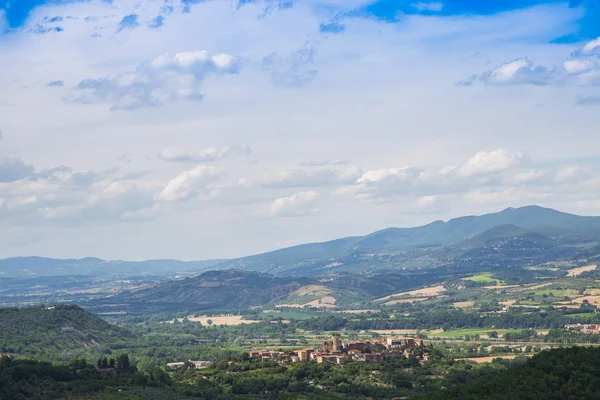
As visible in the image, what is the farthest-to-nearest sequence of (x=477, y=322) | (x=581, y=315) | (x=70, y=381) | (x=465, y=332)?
(x=477, y=322), (x=581, y=315), (x=465, y=332), (x=70, y=381)

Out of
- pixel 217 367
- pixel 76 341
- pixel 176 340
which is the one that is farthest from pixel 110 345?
pixel 217 367

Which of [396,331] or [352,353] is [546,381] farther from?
[396,331]

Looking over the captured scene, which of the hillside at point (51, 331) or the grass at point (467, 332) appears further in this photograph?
the grass at point (467, 332)

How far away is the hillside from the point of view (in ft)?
460

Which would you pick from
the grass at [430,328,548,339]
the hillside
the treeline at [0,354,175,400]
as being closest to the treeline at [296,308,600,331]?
the grass at [430,328,548,339]

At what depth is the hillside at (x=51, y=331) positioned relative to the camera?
14025cm

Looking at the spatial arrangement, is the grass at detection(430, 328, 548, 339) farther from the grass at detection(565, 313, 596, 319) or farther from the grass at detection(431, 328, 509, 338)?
the grass at detection(565, 313, 596, 319)

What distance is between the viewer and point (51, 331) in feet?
497

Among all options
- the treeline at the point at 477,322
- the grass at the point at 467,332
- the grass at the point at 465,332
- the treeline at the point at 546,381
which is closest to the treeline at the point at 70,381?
the treeline at the point at 546,381

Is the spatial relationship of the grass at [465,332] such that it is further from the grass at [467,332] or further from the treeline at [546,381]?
the treeline at [546,381]

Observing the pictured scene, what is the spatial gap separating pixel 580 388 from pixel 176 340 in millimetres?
114205

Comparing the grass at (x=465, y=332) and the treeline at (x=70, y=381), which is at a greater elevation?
the treeline at (x=70, y=381)

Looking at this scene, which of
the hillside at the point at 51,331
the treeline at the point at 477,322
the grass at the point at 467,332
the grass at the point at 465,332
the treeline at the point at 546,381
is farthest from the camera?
the treeline at the point at 477,322

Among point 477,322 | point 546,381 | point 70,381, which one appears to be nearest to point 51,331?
point 70,381
